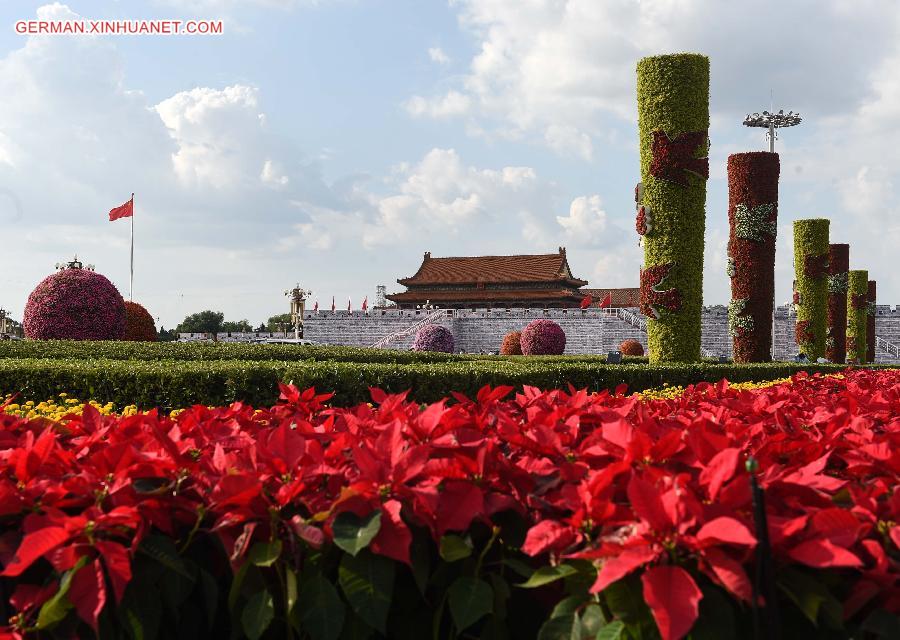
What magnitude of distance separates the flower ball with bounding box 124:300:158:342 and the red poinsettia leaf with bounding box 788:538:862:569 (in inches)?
963

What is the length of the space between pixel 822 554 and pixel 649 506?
11.9 inches

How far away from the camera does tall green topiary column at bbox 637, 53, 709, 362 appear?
14992mm

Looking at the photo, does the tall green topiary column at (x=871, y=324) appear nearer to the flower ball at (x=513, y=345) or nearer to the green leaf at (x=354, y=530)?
the flower ball at (x=513, y=345)

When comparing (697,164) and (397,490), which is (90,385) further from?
(697,164)

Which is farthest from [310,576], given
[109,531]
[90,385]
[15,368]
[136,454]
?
[15,368]

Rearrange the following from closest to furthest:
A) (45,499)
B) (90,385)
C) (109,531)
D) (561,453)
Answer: (109,531) → (45,499) → (561,453) → (90,385)

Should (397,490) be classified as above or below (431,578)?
above

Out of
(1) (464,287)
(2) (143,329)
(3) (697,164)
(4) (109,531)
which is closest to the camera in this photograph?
(4) (109,531)

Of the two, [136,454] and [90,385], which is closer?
[136,454]

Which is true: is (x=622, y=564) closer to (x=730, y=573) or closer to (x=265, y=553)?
(x=730, y=573)

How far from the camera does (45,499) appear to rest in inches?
69.3

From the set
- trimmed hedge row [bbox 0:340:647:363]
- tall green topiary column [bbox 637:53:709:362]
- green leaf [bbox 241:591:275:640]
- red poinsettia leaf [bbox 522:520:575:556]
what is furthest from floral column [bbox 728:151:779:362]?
green leaf [bbox 241:591:275:640]

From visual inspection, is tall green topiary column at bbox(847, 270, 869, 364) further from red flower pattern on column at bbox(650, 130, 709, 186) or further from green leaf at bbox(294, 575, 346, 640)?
green leaf at bbox(294, 575, 346, 640)

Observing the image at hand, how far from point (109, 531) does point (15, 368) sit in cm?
848
